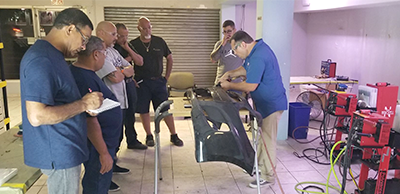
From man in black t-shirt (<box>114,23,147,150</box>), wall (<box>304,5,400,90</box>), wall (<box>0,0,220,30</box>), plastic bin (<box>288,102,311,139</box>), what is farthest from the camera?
wall (<box>0,0,220,30</box>)

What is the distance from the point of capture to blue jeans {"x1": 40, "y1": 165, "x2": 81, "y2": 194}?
5.57ft

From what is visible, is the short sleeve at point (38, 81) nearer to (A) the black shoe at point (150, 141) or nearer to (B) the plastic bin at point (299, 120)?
(A) the black shoe at point (150, 141)

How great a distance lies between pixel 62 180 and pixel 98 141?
34 cm

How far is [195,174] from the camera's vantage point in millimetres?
3482

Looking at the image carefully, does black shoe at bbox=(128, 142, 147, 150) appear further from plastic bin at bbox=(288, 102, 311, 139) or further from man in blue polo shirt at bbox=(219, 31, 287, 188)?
plastic bin at bbox=(288, 102, 311, 139)

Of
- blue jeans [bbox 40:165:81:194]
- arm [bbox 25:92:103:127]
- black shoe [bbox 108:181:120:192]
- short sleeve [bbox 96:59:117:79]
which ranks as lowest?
black shoe [bbox 108:181:120:192]

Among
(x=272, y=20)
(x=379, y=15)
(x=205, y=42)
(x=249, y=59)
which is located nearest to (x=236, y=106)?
(x=249, y=59)

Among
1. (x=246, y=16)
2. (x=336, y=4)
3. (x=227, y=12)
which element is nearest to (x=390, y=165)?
(x=336, y=4)

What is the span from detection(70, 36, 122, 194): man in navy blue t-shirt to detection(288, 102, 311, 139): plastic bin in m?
3.02

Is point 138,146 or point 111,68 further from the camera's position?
point 138,146

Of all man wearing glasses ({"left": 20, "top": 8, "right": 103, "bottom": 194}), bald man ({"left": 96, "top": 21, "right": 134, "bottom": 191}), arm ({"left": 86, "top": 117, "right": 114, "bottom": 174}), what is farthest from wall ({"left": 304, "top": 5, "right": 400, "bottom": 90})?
man wearing glasses ({"left": 20, "top": 8, "right": 103, "bottom": 194})

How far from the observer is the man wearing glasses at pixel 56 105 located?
150cm

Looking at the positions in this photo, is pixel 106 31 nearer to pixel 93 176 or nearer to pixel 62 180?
pixel 93 176

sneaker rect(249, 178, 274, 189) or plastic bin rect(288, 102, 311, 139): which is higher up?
plastic bin rect(288, 102, 311, 139)
